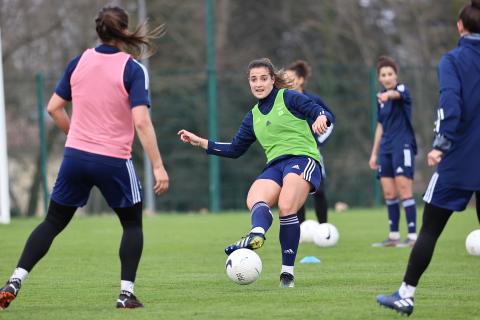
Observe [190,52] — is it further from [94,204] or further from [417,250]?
[417,250]

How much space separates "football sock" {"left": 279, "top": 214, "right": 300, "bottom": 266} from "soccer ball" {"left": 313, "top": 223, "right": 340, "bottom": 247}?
3.49 m

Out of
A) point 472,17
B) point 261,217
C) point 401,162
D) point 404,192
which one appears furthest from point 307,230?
point 472,17

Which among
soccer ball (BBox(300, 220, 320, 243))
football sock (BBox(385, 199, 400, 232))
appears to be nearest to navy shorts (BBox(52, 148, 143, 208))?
soccer ball (BBox(300, 220, 320, 243))

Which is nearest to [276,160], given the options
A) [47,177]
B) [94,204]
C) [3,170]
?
[3,170]

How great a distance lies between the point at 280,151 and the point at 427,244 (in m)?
2.22

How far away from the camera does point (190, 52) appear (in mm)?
27688

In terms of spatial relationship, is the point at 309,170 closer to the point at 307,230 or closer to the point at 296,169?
the point at 296,169

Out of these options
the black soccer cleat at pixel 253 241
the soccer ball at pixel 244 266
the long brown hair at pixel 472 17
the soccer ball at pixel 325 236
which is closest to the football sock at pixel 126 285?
the soccer ball at pixel 244 266

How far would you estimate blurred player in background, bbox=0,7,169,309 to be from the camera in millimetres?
6281

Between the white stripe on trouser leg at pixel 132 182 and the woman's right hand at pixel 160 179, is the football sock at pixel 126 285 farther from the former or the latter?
the woman's right hand at pixel 160 179

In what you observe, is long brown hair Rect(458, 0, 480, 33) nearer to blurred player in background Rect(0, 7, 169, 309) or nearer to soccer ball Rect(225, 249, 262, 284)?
blurred player in background Rect(0, 7, 169, 309)

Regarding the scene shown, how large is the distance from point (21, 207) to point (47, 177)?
1.16m

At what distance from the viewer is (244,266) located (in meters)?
7.34

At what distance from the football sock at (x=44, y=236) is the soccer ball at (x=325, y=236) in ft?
16.6
